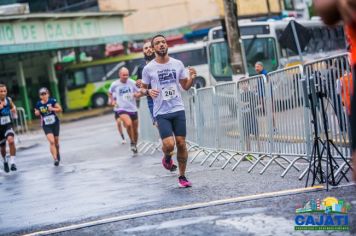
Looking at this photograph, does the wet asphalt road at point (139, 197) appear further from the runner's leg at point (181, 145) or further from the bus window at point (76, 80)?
the bus window at point (76, 80)

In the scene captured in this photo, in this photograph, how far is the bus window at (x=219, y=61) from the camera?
92.8 feet

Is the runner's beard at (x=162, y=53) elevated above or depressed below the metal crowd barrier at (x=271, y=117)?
Answer: above

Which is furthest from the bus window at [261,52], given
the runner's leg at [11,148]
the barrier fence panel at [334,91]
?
the barrier fence panel at [334,91]

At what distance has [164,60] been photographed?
9.58 meters

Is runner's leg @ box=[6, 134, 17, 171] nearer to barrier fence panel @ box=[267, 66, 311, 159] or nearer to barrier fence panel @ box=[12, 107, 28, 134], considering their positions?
barrier fence panel @ box=[267, 66, 311, 159]

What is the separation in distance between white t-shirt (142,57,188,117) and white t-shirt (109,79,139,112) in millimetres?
6913

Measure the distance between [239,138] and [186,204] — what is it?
412 cm

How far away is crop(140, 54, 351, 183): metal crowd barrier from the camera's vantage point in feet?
27.5

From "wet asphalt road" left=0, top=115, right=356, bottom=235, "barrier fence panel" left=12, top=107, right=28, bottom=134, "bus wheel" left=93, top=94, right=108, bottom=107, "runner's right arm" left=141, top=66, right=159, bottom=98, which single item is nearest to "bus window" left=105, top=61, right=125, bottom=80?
"bus wheel" left=93, top=94, right=108, bottom=107

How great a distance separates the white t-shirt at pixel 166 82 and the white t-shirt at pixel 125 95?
6.91m

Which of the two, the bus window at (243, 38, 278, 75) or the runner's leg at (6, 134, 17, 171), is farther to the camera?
the bus window at (243, 38, 278, 75)

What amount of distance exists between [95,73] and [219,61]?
18.8 metres

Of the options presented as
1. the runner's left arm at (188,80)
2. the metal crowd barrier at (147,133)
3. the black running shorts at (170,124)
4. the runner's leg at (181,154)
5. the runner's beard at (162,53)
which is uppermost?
the runner's beard at (162,53)

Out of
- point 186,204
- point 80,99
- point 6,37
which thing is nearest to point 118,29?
point 80,99
